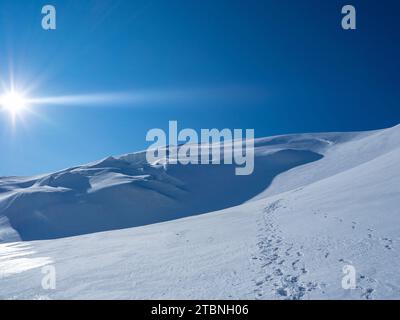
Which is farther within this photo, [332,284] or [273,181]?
[273,181]
